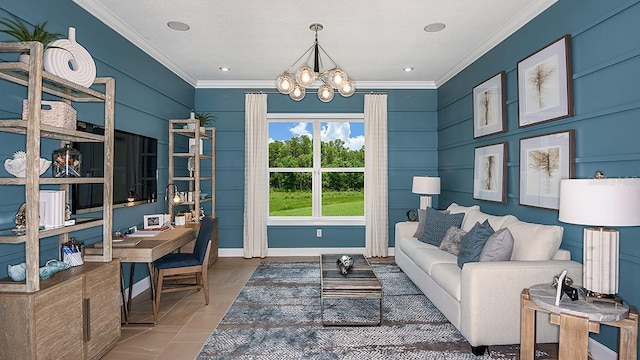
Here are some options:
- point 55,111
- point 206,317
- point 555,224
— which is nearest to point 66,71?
point 55,111

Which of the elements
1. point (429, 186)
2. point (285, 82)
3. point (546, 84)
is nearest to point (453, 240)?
point (429, 186)

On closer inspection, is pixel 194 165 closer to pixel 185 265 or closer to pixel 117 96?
pixel 117 96

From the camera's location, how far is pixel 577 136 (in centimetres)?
275

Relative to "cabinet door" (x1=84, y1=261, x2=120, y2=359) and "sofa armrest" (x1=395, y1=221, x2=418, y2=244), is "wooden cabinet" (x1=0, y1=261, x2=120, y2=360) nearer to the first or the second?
"cabinet door" (x1=84, y1=261, x2=120, y2=359)

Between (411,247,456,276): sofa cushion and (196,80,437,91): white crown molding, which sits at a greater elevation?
(196,80,437,91): white crown molding

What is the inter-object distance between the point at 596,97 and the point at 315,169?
406cm

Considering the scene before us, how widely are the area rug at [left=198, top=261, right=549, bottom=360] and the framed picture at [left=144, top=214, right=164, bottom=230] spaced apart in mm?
1248

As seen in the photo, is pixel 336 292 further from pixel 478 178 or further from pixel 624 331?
pixel 478 178

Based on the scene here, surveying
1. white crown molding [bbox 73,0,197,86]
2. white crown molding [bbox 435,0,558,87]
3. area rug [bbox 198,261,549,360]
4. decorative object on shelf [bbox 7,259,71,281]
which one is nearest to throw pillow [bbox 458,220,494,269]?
area rug [bbox 198,261,549,360]

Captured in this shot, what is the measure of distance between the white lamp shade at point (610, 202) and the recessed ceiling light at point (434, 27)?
2.32 meters

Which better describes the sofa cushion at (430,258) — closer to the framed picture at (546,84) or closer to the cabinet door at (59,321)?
the framed picture at (546,84)

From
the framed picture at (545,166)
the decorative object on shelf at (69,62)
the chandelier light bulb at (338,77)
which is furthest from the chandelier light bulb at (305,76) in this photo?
the framed picture at (545,166)

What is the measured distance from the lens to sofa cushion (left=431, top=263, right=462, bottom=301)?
287 centimetres

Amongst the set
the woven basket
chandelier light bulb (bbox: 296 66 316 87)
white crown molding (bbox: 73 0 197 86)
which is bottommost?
the woven basket
